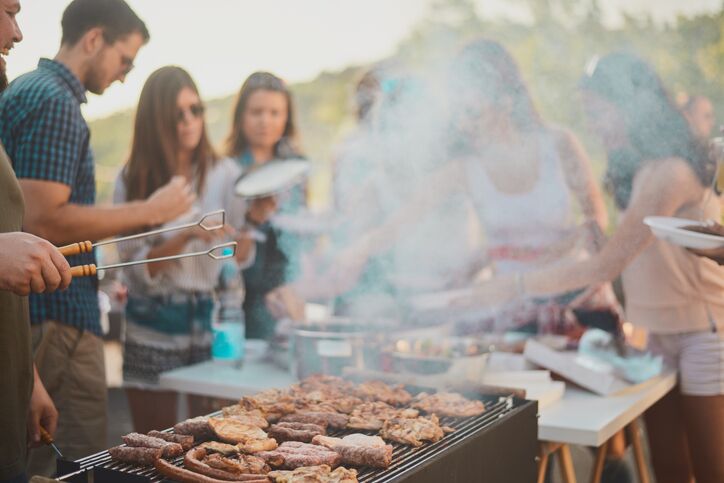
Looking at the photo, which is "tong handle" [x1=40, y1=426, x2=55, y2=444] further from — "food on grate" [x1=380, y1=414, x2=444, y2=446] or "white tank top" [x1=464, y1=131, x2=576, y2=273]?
"white tank top" [x1=464, y1=131, x2=576, y2=273]

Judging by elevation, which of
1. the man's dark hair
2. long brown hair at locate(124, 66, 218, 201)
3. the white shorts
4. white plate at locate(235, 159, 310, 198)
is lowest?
the white shorts

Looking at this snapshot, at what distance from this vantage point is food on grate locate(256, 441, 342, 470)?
159 cm

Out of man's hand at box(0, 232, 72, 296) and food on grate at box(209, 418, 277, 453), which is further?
food on grate at box(209, 418, 277, 453)

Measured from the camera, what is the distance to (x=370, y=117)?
14.2 feet

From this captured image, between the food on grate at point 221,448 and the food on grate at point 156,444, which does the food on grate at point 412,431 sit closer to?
the food on grate at point 221,448

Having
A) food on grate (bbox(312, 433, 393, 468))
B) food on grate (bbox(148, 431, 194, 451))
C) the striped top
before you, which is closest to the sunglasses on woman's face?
the striped top

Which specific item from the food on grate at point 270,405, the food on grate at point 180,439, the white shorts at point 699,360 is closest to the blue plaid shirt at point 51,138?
the food on grate at point 270,405

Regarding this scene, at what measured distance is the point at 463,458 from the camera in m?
1.76

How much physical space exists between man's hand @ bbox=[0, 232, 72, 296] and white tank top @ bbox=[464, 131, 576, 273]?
2.37 m

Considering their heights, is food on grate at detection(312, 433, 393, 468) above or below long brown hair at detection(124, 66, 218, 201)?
below

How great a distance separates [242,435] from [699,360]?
1810mm

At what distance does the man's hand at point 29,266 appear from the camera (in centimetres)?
139

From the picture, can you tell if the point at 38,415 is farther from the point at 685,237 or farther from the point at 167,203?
the point at 685,237

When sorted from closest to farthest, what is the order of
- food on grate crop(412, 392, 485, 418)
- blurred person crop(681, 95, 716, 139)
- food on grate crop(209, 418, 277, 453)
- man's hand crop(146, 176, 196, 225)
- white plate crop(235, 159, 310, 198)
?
food on grate crop(209, 418, 277, 453)
food on grate crop(412, 392, 485, 418)
man's hand crop(146, 176, 196, 225)
white plate crop(235, 159, 310, 198)
blurred person crop(681, 95, 716, 139)
